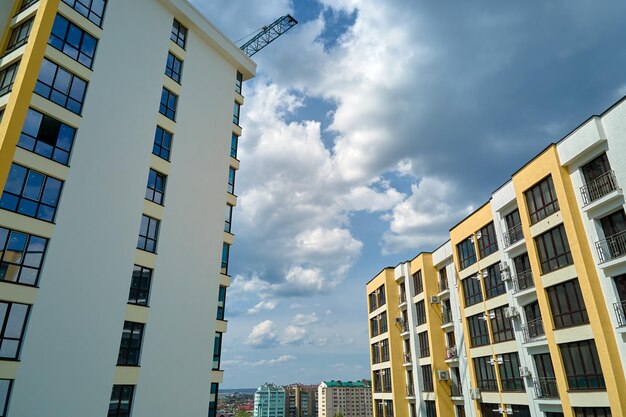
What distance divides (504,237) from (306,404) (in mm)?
178274

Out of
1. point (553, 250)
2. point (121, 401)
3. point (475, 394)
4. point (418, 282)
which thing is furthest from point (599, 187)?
point (121, 401)

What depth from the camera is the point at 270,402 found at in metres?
176

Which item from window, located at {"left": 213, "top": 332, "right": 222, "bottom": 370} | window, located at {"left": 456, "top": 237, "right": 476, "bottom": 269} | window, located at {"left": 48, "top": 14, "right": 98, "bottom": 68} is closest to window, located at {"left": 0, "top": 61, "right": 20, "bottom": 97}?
window, located at {"left": 48, "top": 14, "right": 98, "bottom": 68}

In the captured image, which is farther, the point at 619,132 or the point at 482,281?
the point at 482,281

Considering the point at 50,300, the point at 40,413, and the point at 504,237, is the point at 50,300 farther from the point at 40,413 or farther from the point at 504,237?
the point at 504,237

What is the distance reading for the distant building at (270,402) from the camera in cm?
17362

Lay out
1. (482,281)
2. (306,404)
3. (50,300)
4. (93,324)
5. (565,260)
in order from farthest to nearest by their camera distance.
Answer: (306,404)
(482,281)
(565,260)
(93,324)
(50,300)

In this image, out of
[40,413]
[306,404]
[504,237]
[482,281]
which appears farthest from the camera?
[306,404]

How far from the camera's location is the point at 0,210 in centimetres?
1572

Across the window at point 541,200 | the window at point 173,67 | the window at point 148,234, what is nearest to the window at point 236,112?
the window at point 173,67

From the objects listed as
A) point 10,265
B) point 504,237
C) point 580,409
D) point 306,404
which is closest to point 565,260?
point 504,237

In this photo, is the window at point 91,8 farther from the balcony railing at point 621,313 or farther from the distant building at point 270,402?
the distant building at point 270,402

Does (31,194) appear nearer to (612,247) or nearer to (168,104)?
(168,104)

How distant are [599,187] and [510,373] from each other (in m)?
12.9
